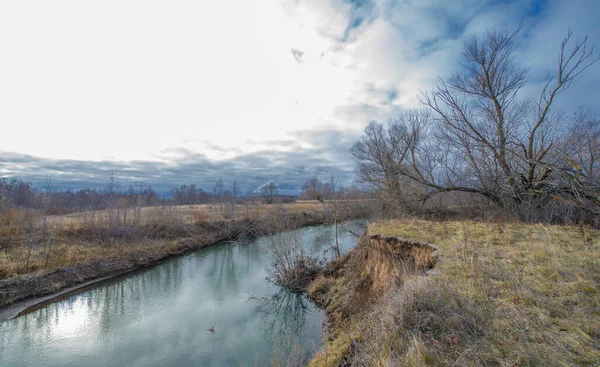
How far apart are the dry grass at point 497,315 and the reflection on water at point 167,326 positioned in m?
2.68

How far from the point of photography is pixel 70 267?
637 inches

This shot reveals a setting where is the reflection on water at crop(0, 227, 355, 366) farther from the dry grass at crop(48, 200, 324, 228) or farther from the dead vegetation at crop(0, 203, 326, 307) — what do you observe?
the dry grass at crop(48, 200, 324, 228)

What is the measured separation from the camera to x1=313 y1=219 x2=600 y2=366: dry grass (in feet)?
10.7

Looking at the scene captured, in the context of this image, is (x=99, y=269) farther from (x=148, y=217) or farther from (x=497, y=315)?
(x=497, y=315)

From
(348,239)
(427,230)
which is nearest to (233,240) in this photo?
(348,239)

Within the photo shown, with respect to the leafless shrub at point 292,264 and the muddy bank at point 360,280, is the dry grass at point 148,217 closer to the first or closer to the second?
the leafless shrub at point 292,264

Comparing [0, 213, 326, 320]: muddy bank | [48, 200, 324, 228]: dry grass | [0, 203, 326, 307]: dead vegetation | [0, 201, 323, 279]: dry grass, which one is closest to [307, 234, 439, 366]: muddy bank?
[0, 213, 326, 320]: muddy bank

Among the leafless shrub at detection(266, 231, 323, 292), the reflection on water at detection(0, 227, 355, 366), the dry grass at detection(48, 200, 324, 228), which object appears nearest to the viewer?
the reflection on water at detection(0, 227, 355, 366)

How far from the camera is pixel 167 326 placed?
35.5ft

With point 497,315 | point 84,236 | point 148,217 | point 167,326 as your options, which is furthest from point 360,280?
point 148,217

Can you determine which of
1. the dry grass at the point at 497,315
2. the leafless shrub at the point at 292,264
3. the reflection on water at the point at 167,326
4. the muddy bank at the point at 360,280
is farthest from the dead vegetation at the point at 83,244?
the dry grass at the point at 497,315

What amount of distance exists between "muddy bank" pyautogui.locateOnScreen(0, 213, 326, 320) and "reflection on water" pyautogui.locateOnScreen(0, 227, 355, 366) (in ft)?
3.94

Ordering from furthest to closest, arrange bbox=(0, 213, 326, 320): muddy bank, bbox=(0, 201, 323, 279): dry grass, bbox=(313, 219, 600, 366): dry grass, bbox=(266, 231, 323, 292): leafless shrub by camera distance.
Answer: bbox=(0, 201, 323, 279): dry grass, bbox=(266, 231, 323, 292): leafless shrub, bbox=(0, 213, 326, 320): muddy bank, bbox=(313, 219, 600, 366): dry grass

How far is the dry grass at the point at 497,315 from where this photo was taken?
326cm
